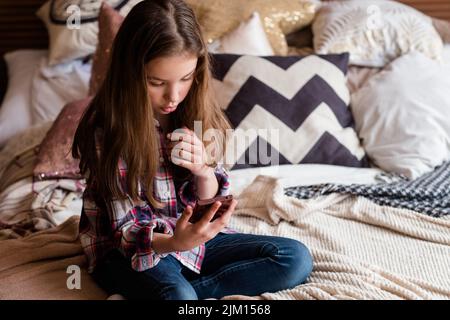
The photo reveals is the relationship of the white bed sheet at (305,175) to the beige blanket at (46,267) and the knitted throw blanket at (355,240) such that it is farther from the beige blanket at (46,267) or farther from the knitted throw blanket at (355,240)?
the beige blanket at (46,267)

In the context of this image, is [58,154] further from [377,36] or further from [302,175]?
[377,36]

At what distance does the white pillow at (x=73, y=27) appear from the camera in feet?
6.68

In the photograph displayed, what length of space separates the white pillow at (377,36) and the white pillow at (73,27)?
655mm

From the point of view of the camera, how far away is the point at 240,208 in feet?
5.07

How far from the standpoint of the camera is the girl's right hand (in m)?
1.04

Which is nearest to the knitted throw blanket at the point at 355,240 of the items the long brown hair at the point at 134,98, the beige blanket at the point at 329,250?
the beige blanket at the point at 329,250

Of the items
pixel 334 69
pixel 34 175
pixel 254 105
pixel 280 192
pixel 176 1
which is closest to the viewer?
pixel 176 1

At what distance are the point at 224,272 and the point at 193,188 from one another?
0.19m

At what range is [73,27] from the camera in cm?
207

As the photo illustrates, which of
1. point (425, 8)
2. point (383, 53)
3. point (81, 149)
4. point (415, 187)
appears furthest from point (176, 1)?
point (425, 8)

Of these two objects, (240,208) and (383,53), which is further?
(383,53)

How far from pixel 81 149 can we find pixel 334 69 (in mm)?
933

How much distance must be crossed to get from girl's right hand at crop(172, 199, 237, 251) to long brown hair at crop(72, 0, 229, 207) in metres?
0.17
